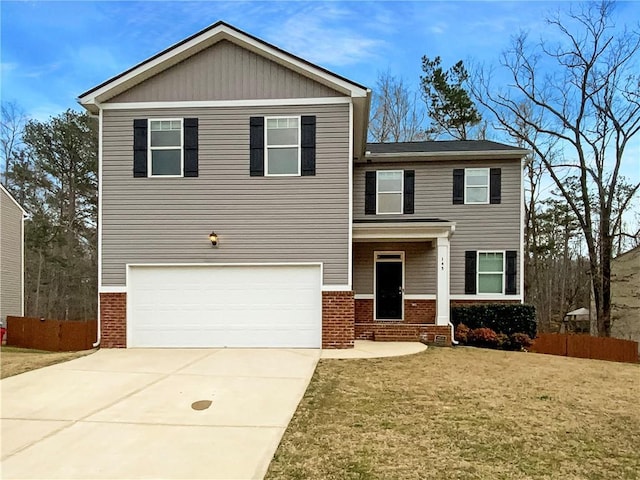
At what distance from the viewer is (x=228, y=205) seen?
1051cm

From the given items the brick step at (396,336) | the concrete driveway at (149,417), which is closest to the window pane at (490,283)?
the brick step at (396,336)

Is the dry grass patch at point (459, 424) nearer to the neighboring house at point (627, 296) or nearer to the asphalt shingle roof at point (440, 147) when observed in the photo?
the asphalt shingle roof at point (440, 147)

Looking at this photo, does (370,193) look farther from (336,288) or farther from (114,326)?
(114,326)

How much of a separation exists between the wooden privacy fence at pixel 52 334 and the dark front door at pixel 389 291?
859 cm

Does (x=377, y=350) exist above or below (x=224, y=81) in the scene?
below

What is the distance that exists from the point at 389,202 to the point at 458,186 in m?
2.19

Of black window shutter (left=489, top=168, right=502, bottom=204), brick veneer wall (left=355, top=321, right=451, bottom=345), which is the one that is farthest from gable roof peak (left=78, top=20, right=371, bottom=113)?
black window shutter (left=489, top=168, right=502, bottom=204)

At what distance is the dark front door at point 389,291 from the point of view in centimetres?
1409

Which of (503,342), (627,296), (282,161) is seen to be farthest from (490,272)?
(627,296)

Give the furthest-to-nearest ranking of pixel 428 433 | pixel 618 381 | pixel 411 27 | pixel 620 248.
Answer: pixel 620 248
pixel 411 27
pixel 618 381
pixel 428 433

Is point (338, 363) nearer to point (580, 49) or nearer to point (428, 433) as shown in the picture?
point (428, 433)

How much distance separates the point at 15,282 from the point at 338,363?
16.8 metres

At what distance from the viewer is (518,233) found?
14312 millimetres

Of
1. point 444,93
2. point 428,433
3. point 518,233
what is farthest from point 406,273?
point 444,93
